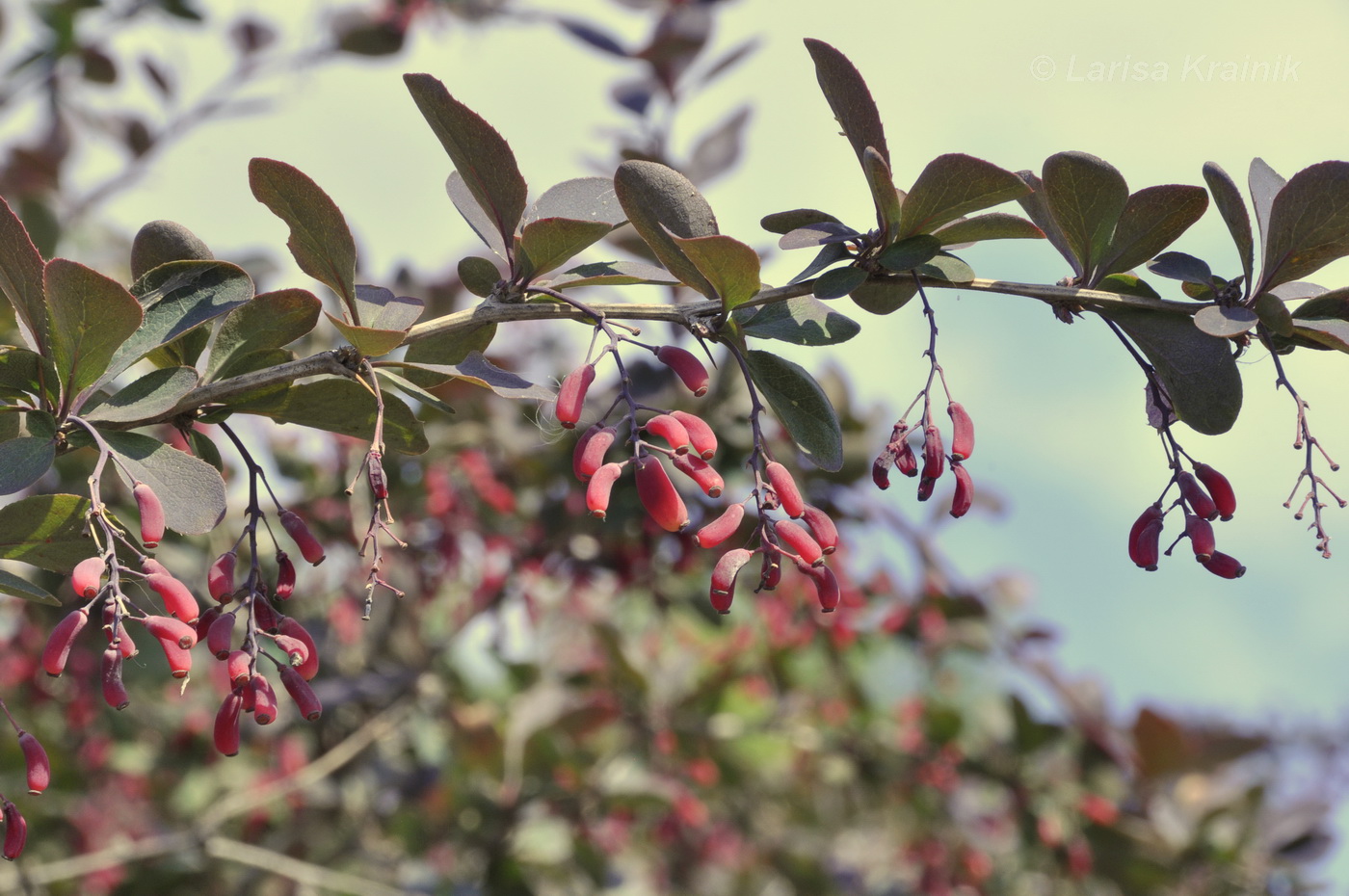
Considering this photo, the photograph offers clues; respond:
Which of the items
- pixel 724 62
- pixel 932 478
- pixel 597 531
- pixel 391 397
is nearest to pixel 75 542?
pixel 391 397

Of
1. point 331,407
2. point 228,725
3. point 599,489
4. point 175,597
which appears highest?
point 599,489

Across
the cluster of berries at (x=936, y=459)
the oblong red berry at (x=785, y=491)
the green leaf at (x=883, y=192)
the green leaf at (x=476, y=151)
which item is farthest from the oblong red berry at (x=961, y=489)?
the green leaf at (x=476, y=151)

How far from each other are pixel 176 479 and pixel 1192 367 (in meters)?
1.06

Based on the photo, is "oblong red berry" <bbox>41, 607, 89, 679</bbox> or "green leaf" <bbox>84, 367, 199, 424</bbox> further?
"green leaf" <bbox>84, 367, 199, 424</bbox>

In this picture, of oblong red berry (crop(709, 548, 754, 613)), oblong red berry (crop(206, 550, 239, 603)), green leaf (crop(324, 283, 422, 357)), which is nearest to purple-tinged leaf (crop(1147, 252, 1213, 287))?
oblong red berry (crop(709, 548, 754, 613))

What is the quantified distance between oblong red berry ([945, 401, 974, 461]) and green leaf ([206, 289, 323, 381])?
70 centimetres

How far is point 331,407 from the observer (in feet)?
3.99

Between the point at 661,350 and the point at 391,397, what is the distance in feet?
1.03

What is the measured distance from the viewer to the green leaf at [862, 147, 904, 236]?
112cm

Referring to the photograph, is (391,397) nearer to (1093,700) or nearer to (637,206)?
(637,206)

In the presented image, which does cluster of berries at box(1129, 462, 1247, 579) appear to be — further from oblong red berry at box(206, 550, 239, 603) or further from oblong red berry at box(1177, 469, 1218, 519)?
oblong red berry at box(206, 550, 239, 603)

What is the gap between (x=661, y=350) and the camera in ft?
3.95

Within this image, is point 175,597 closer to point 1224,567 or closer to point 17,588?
point 17,588

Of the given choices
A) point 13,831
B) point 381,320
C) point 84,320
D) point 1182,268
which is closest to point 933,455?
point 1182,268
